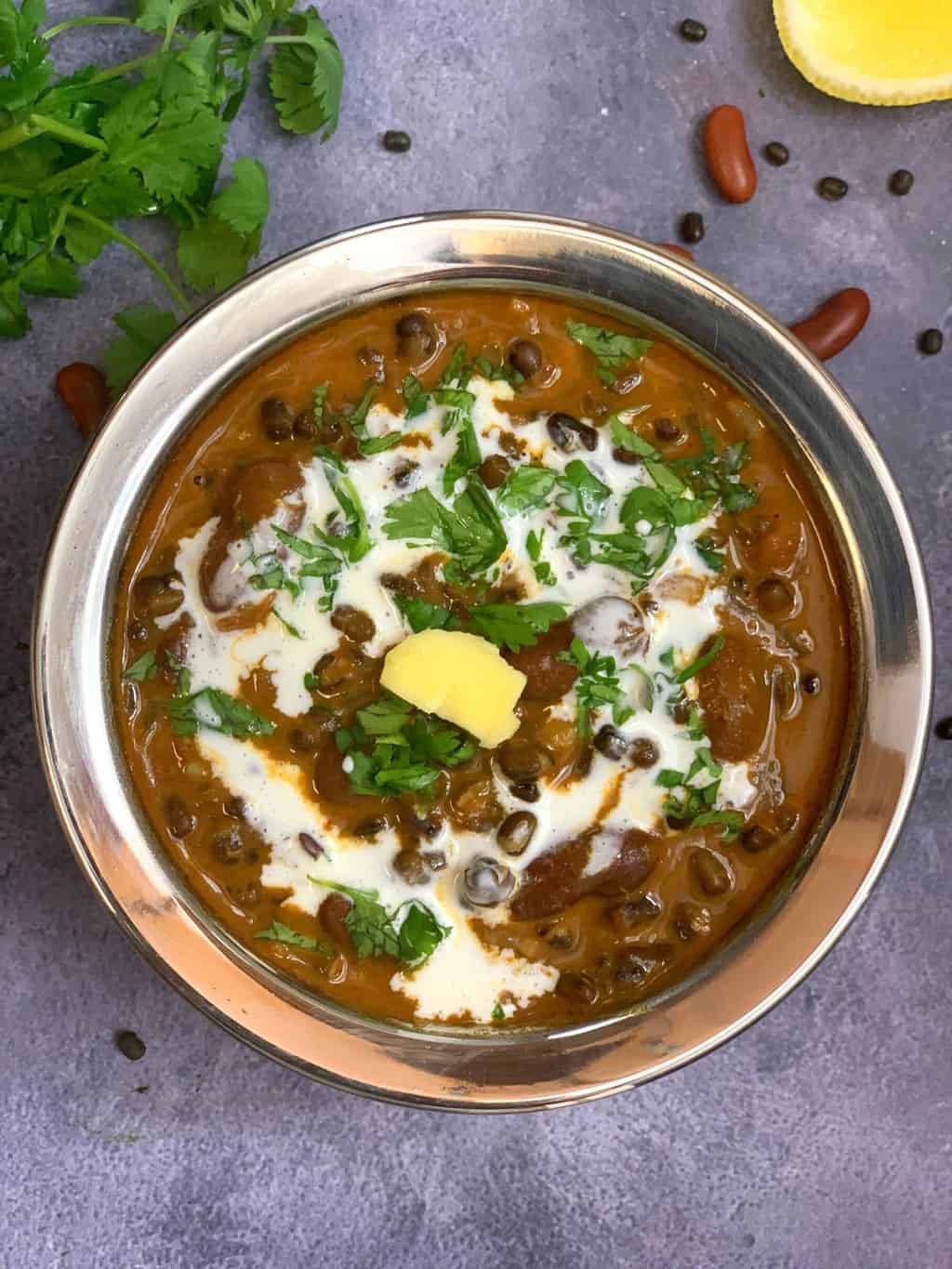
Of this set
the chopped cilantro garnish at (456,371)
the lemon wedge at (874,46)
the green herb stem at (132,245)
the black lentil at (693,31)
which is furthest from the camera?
the black lentil at (693,31)

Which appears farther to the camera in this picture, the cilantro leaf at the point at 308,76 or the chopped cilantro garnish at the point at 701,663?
the cilantro leaf at the point at 308,76

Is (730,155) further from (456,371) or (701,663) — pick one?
(701,663)

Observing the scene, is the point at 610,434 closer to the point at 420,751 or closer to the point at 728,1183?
the point at 420,751

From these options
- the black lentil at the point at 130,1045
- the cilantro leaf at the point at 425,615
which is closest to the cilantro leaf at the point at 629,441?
the cilantro leaf at the point at 425,615

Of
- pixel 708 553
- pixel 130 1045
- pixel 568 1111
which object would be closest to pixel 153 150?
pixel 708 553

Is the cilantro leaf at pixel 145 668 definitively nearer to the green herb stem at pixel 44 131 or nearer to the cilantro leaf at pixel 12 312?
the cilantro leaf at pixel 12 312

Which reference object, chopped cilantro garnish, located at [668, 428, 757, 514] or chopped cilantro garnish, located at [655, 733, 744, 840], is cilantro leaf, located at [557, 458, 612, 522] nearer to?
chopped cilantro garnish, located at [668, 428, 757, 514]

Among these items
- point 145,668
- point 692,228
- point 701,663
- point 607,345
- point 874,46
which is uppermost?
point 874,46
